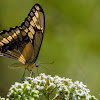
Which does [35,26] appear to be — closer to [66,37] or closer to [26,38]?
[26,38]

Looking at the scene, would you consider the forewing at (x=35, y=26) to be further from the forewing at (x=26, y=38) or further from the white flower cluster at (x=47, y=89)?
the white flower cluster at (x=47, y=89)

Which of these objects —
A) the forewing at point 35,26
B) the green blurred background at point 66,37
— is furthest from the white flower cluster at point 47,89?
A: the green blurred background at point 66,37

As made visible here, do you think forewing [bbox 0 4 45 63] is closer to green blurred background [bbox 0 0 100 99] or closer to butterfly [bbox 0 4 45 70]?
butterfly [bbox 0 4 45 70]

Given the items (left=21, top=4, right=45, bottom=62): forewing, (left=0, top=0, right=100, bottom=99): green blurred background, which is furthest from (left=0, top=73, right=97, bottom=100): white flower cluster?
(left=0, top=0, right=100, bottom=99): green blurred background

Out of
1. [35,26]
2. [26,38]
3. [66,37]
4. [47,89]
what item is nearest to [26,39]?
[26,38]

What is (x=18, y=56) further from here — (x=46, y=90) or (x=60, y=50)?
(x=60, y=50)

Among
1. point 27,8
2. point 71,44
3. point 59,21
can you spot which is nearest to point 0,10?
point 27,8
